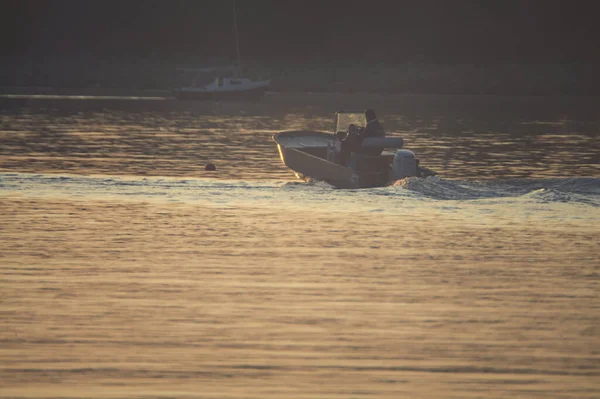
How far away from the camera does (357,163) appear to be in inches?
910

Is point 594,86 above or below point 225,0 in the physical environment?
below

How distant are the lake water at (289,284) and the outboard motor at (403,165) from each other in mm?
203

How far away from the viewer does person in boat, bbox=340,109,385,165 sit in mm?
23203

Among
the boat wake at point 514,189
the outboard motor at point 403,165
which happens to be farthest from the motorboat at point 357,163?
the boat wake at point 514,189

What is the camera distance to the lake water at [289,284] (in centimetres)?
971

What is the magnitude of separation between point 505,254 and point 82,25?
10964cm

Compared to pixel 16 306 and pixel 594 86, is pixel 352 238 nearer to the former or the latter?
pixel 16 306

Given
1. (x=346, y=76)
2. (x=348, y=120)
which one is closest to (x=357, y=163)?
(x=348, y=120)

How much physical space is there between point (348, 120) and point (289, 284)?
12227 millimetres

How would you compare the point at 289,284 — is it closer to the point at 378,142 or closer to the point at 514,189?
the point at 378,142

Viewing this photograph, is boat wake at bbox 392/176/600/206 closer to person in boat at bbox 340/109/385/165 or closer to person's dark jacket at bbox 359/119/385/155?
person's dark jacket at bbox 359/119/385/155

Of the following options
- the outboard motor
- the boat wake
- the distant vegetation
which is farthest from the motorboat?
the distant vegetation

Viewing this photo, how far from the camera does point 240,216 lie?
19875mm

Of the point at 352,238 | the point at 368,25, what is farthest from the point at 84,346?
the point at 368,25
